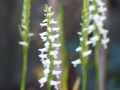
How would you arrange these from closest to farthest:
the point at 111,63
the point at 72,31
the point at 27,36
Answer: the point at 27,36, the point at 111,63, the point at 72,31

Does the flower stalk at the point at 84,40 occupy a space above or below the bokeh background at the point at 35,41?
below

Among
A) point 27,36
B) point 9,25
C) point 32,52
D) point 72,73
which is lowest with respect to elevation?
point 27,36

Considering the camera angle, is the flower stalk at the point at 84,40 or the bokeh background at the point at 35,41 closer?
the flower stalk at the point at 84,40

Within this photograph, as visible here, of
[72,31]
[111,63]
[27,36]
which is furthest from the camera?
[72,31]

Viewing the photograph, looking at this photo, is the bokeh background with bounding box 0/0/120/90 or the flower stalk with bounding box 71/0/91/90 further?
the bokeh background with bounding box 0/0/120/90

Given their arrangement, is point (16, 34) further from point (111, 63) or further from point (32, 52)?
point (111, 63)

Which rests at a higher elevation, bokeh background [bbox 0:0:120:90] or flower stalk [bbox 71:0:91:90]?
bokeh background [bbox 0:0:120:90]

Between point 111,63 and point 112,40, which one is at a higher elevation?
point 112,40

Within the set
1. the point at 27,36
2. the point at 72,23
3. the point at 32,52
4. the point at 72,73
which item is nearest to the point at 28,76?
the point at 32,52

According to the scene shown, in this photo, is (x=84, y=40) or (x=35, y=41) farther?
(x=35, y=41)

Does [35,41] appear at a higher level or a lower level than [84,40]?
higher

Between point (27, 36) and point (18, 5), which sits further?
point (18, 5)
